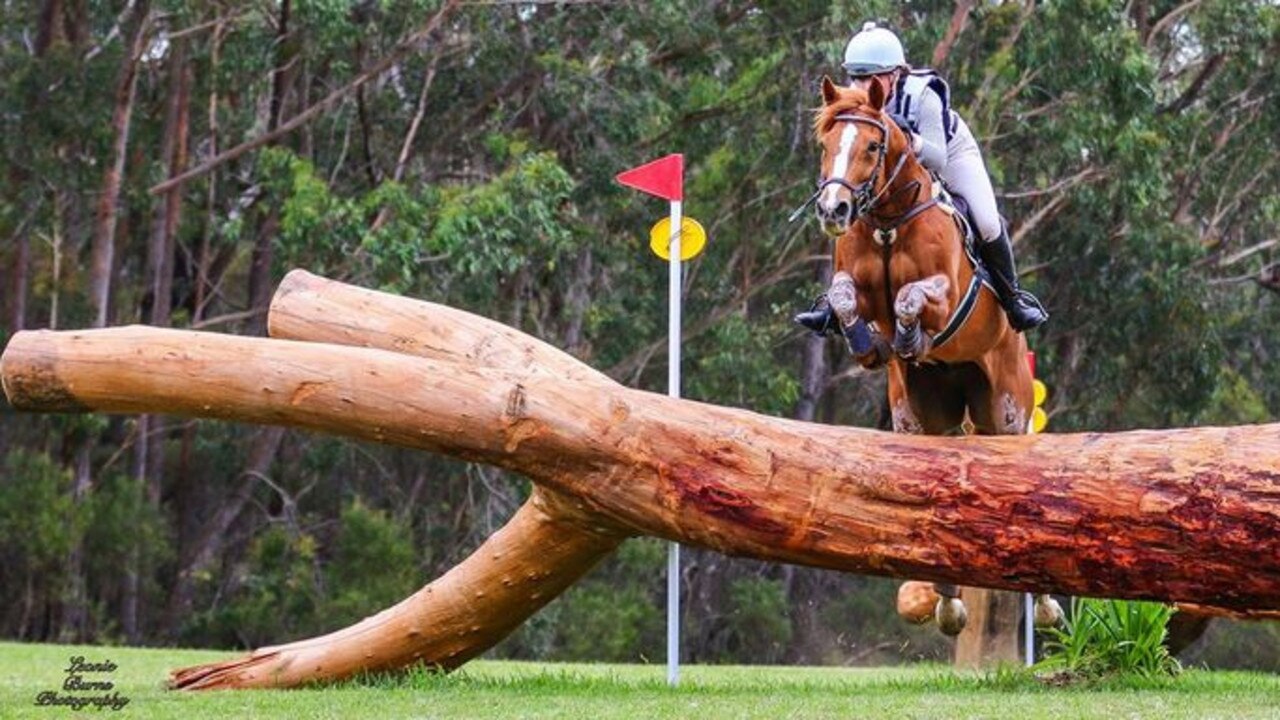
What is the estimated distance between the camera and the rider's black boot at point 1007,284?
979cm

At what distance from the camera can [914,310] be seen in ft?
28.8

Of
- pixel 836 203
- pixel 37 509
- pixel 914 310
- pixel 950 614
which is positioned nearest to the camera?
pixel 836 203

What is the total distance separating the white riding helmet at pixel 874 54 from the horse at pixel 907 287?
0.43m

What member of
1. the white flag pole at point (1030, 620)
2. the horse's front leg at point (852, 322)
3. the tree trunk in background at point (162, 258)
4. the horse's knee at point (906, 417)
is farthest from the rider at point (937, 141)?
the tree trunk in background at point (162, 258)

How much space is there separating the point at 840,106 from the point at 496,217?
15.3 metres

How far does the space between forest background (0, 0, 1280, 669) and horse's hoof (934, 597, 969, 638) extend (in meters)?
13.2

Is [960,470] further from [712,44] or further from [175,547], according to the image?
[175,547]

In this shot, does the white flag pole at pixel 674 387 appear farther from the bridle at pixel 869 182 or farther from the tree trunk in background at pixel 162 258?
the tree trunk in background at pixel 162 258

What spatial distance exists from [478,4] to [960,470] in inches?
712

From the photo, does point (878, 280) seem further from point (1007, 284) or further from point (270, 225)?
point (270, 225)

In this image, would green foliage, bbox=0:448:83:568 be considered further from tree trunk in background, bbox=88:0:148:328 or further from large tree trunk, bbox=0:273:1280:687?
large tree trunk, bbox=0:273:1280:687

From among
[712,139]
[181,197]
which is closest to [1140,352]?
[712,139]

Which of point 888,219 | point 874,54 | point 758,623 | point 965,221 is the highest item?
point 874,54

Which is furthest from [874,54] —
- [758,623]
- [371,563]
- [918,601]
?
[758,623]
